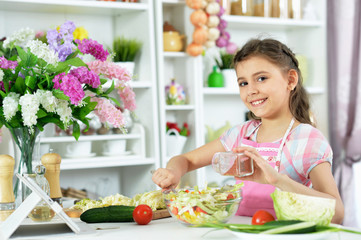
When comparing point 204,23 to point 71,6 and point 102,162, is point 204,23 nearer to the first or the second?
point 71,6

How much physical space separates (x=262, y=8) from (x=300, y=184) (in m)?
2.44

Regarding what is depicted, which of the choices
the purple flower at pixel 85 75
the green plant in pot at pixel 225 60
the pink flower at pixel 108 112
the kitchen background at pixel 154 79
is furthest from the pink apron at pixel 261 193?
the green plant in pot at pixel 225 60

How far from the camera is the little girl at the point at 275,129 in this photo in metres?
1.70

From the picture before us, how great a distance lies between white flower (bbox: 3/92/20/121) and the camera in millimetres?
1565

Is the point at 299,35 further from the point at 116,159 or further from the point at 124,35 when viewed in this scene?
the point at 116,159

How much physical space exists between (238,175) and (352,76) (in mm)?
2507

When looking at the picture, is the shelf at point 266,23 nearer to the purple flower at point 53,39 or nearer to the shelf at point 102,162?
the shelf at point 102,162

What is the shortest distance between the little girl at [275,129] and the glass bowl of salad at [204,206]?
341 mm

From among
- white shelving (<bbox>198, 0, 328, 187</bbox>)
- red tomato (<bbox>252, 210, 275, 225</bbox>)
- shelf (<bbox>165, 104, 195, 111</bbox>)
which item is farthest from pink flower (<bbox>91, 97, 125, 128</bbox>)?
white shelving (<bbox>198, 0, 328, 187</bbox>)

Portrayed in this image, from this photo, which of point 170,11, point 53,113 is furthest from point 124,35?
point 53,113

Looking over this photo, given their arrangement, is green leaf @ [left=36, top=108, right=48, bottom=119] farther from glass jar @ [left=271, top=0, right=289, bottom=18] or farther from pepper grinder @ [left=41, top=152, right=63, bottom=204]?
glass jar @ [left=271, top=0, right=289, bottom=18]

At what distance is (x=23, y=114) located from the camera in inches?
61.0

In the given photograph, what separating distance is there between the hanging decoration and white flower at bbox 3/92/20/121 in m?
1.81

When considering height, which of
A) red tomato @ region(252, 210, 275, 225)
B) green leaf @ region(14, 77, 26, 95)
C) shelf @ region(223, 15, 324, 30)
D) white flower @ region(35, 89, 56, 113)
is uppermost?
shelf @ region(223, 15, 324, 30)
